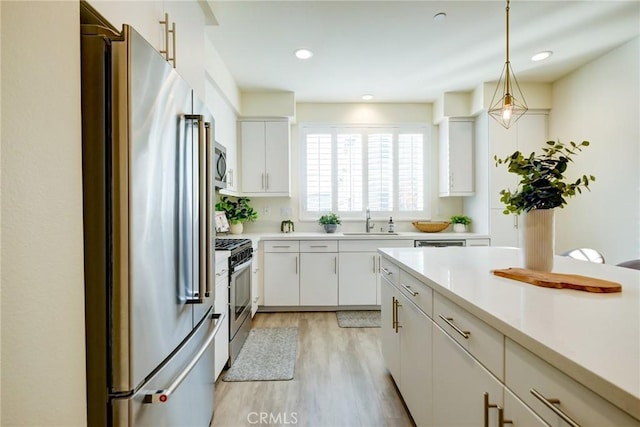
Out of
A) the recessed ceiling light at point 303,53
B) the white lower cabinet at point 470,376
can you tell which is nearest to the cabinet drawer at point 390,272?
the white lower cabinet at point 470,376

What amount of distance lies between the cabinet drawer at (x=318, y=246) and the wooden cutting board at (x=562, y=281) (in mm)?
2294

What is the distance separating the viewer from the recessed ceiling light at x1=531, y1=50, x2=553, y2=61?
9.34 ft

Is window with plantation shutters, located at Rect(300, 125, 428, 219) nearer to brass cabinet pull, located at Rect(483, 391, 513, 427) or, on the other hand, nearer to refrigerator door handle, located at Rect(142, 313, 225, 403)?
refrigerator door handle, located at Rect(142, 313, 225, 403)

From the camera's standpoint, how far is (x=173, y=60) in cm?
128

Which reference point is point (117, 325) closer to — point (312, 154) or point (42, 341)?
point (42, 341)

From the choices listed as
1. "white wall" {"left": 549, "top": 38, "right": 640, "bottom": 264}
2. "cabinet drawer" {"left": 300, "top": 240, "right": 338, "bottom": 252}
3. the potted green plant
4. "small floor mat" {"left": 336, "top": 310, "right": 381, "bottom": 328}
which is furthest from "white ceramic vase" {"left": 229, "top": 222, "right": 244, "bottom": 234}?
"white wall" {"left": 549, "top": 38, "right": 640, "bottom": 264}

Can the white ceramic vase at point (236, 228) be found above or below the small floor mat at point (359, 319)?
above

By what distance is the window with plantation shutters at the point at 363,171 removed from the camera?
13.6ft

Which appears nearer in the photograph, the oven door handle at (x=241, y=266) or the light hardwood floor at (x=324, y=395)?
the light hardwood floor at (x=324, y=395)

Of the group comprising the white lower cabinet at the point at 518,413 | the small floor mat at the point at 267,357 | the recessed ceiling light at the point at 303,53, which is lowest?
the small floor mat at the point at 267,357

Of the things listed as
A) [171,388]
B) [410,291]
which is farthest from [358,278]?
[171,388]

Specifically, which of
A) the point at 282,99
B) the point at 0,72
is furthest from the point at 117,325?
the point at 282,99

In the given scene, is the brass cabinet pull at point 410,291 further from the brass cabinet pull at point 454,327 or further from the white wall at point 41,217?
the white wall at point 41,217

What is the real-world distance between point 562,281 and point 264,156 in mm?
3269
